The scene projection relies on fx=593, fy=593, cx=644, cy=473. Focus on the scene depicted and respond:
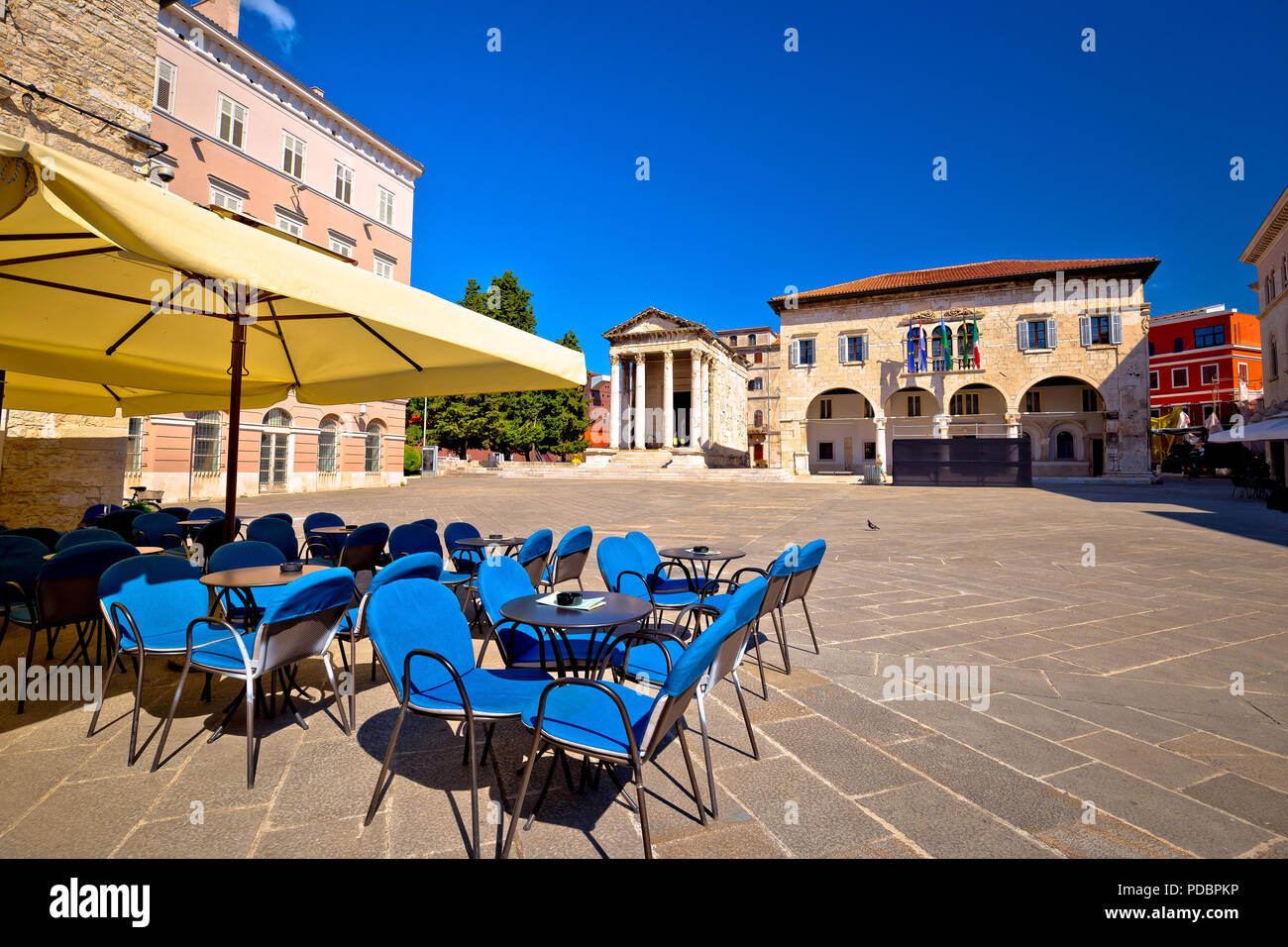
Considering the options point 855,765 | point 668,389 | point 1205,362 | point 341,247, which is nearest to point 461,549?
point 855,765

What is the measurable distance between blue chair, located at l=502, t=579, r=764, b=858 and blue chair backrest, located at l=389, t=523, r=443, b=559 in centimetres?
281

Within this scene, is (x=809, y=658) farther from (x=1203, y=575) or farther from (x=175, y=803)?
(x=1203, y=575)

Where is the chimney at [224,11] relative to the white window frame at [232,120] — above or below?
Answer: above

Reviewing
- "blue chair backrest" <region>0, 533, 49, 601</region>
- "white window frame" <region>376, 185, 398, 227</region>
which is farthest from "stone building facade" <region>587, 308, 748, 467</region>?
"blue chair backrest" <region>0, 533, 49, 601</region>

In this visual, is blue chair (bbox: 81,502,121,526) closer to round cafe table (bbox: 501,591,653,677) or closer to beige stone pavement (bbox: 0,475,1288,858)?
beige stone pavement (bbox: 0,475,1288,858)

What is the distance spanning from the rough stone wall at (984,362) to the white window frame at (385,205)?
19641mm

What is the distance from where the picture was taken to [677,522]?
38.2 ft

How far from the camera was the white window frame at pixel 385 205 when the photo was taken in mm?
20547

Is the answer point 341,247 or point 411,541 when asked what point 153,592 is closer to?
point 411,541

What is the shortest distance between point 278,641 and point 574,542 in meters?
2.20

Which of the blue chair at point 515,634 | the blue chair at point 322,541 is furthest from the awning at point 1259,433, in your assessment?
the blue chair at point 322,541

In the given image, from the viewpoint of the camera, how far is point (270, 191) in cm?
1697

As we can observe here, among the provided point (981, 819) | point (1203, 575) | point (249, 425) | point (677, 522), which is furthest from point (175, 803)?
point (249, 425)

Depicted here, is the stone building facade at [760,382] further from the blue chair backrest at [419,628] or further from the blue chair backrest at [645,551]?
the blue chair backrest at [419,628]
